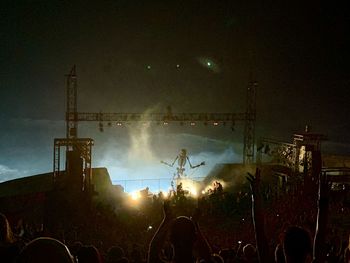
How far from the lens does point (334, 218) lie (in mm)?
10867

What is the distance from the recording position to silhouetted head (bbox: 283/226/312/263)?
2.44 meters

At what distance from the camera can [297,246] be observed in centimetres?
244

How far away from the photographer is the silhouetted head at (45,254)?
5.44ft

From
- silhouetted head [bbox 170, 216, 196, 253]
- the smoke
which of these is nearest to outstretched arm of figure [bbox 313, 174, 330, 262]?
silhouetted head [bbox 170, 216, 196, 253]

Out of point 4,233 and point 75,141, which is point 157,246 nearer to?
Result: point 4,233

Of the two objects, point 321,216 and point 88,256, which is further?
point 321,216

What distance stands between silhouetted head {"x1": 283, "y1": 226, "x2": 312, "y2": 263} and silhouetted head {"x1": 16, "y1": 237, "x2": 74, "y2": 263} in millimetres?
1375

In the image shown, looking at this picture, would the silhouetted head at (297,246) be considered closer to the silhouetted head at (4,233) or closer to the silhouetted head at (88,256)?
the silhouetted head at (88,256)

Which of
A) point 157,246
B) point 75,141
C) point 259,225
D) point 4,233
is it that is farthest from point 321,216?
point 75,141

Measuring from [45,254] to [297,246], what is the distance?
4.94 feet

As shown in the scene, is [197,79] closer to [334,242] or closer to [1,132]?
[1,132]

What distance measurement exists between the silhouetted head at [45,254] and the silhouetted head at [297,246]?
1.37 metres

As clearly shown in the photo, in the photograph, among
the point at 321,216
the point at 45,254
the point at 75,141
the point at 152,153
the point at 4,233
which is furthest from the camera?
the point at 152,153

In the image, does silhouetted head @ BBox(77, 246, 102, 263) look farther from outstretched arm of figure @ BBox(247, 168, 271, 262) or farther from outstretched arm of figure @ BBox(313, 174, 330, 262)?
outstretched arm of figure @ BBox(313, 174, 330, 262)
